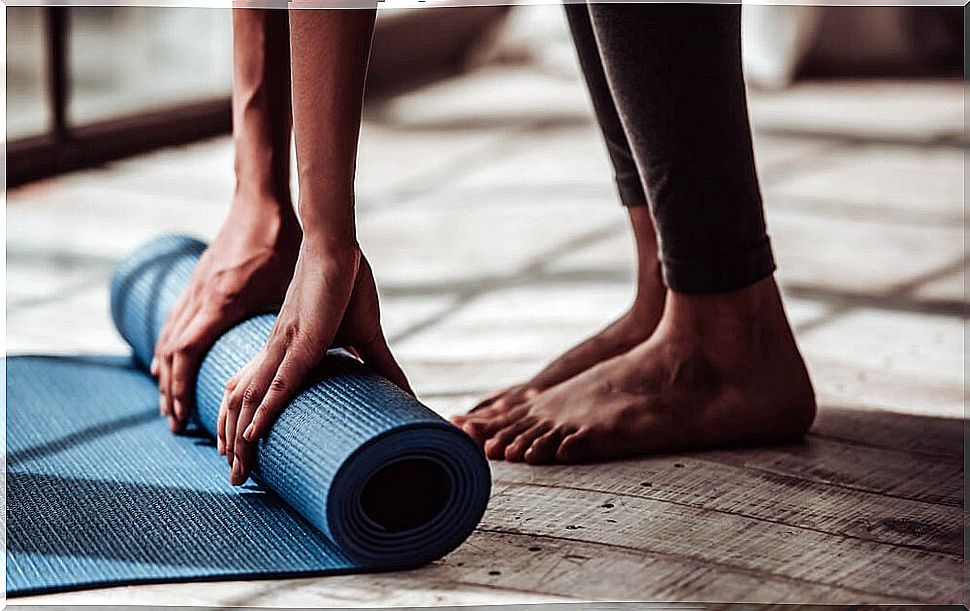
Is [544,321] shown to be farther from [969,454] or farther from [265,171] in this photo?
[969,454]

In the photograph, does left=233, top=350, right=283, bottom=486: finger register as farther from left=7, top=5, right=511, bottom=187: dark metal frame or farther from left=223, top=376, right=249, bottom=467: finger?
left=7, top=5, right=511, bottom=187: dark metal frame

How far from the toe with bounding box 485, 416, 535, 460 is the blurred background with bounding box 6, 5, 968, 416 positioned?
0.70 ft

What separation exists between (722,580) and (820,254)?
1524 mm

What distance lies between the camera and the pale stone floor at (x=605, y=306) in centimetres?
131

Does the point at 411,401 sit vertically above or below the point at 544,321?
above

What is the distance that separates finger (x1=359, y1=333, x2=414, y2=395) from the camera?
57.4 inches

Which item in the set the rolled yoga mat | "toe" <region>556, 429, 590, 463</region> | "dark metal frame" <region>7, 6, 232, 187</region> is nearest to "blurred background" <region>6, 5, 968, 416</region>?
"dark metal frame" <region>7, 6, 232, 187</region>

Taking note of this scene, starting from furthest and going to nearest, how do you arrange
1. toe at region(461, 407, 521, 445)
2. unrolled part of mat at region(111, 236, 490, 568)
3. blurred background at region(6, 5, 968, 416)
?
blurred background at region(6, 5, 968, 416)
toe at region(461, 407, 521, 445)
unrolled part of mat at region(111, 236, 490, 568)

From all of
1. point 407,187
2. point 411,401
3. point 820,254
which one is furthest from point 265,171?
point 407,187

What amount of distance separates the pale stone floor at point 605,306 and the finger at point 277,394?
0.58 ft

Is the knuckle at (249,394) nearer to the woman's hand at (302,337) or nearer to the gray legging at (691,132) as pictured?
the woman's hand at (302,337)

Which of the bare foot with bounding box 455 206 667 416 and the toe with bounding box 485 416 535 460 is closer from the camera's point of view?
the toe with bounding box 485 416 535 460

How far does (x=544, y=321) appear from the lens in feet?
7.38

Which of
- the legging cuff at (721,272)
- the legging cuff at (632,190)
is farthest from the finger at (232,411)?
the legging cuff at (632,190)
